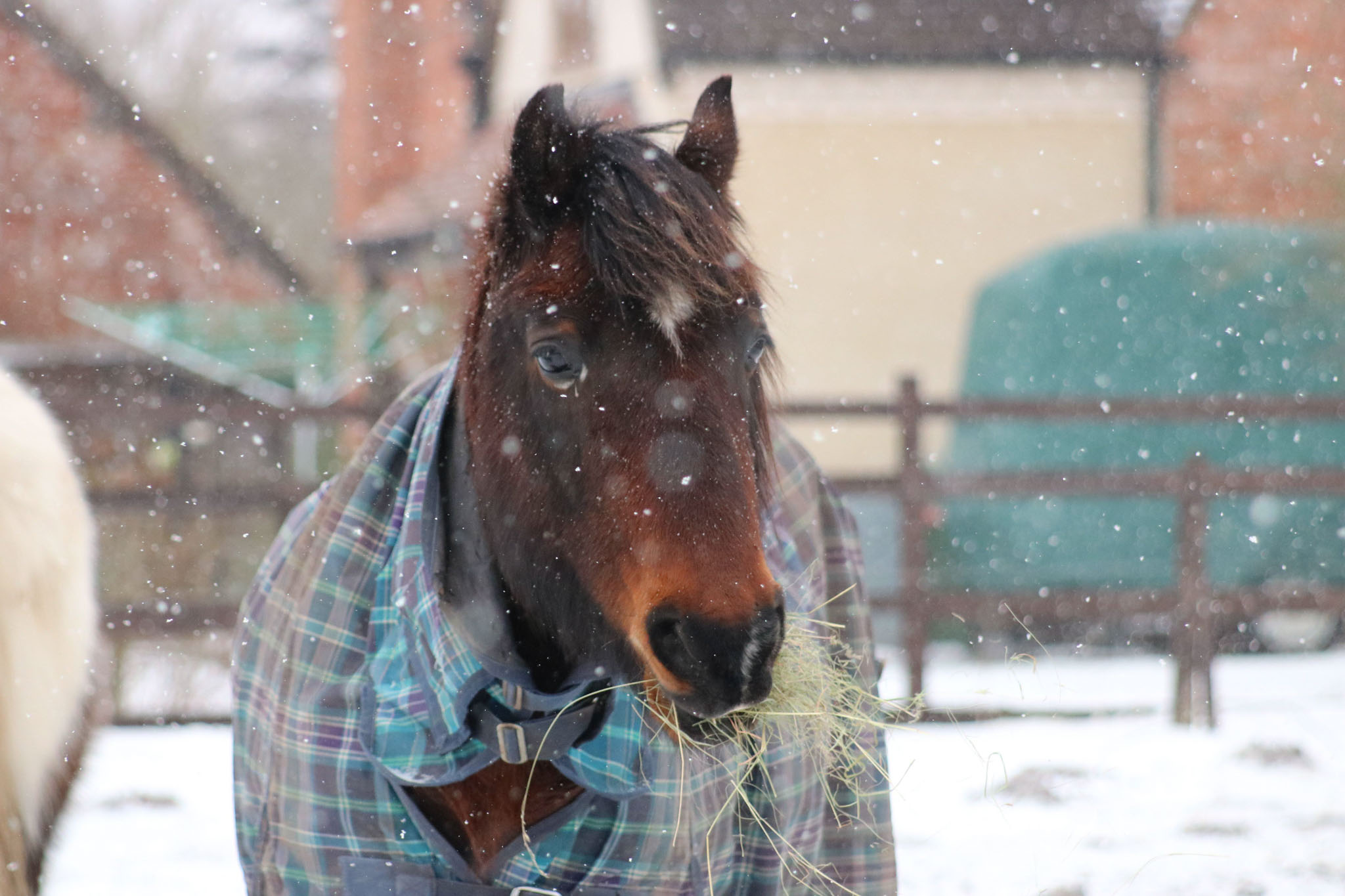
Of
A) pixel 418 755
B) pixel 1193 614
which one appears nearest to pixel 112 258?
pixel 1193 614

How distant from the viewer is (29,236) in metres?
12.8

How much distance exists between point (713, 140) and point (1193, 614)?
438cm

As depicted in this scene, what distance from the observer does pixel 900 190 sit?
1134cm

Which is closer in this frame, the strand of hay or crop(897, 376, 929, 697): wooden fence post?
the strand of hay

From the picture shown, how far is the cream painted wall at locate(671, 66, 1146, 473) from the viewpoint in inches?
440

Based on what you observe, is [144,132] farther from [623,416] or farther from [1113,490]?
[623,416]

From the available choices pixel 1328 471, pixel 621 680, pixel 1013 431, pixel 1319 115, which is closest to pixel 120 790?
pixel 621 680

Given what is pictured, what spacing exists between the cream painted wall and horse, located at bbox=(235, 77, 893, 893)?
9.30m

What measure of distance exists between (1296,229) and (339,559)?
8792 millimetres

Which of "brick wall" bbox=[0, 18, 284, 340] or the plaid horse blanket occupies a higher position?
"brick wall" bbox=[0, 18, 284, 340]

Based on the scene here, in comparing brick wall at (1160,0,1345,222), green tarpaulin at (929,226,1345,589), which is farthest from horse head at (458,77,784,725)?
brick wall at (1160,0,1345,222)

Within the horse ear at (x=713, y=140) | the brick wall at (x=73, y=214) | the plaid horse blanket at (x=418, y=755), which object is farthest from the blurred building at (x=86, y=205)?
the horse ear at (x=713, y=140)

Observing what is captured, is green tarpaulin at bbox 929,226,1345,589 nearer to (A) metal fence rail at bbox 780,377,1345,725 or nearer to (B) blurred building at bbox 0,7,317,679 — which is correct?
(A) metal fence rail at bbox 780,377,1345,725

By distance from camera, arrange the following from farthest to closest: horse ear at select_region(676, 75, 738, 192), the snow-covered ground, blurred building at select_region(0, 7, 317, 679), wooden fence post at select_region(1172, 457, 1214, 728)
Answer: blurred building at select_region(0, 7, 317, 679) < wooden fence post at select_region(1172, 457, 1214, 728) < the snow-covered ground < horse ear at select_region(676, 75, 738, 192)
